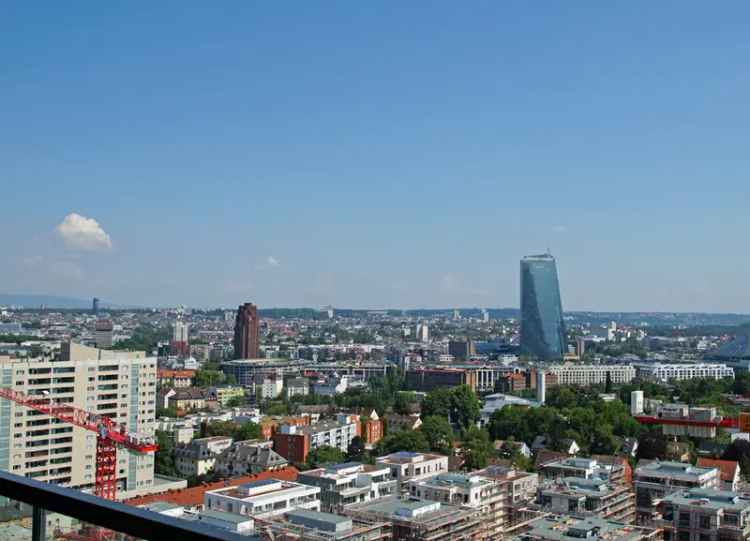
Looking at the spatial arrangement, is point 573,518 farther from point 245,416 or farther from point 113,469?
point 245,416

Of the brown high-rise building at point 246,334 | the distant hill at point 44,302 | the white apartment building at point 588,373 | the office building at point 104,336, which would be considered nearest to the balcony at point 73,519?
the white apartment building at point 588,373

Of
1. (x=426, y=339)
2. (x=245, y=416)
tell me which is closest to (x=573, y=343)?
(x=426, y=339)

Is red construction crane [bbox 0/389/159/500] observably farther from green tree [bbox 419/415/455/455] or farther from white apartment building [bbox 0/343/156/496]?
green tree [bbox 419/415/455/455]

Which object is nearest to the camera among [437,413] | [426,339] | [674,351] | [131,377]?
[131,377]

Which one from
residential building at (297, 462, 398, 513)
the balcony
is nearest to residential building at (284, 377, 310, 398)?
residential building at (297, 462, 398, 513)

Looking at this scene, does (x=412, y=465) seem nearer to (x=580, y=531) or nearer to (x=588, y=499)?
Result: (x=588, y=499)

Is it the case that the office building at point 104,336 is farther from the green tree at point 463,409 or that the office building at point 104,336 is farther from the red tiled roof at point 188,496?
the red tiled roof at point 188,496

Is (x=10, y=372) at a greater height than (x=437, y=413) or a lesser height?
greater
